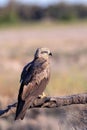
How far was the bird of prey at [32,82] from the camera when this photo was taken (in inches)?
420

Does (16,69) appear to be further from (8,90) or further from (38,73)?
(38,73)

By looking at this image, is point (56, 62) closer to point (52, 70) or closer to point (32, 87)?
point (52, 70)

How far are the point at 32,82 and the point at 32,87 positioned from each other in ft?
0.24

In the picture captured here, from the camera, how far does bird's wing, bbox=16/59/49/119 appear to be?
10625mm

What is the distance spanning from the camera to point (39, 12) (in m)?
65.8

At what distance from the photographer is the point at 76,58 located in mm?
24938

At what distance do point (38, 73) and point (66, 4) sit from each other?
60.5 metres

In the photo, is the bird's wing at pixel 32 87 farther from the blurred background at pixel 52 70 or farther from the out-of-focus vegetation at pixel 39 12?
the out-of-focus vegetation at pixel 39 12

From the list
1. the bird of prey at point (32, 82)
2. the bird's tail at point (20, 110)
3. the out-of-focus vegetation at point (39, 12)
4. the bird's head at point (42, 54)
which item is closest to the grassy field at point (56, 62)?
the bird's head at point (42, 54)

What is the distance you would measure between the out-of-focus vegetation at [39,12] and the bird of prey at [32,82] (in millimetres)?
44031

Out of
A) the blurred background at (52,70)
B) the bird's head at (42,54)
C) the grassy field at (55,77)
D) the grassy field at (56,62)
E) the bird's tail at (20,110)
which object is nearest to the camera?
the bird's tail at (20,110)

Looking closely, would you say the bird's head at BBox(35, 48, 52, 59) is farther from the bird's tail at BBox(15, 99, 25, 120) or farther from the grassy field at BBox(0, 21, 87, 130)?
the bird's tail at BBox(15, 99, 25, 120)

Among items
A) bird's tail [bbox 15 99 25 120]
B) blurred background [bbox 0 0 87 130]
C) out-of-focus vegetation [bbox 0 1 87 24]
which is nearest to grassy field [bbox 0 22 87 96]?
blurred background [bbox 0 0 87 130]

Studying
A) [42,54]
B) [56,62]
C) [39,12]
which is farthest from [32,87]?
[39,12]
